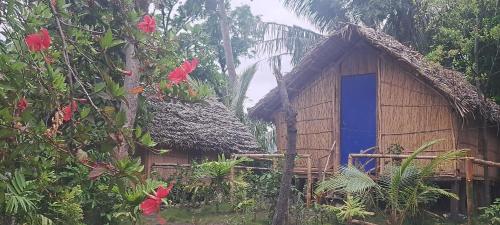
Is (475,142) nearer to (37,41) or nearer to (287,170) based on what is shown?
(287,170)

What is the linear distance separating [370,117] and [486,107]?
2.00 metres

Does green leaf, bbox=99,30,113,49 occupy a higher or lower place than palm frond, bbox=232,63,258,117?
lower

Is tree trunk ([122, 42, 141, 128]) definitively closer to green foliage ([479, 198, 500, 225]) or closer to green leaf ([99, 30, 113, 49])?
green leaf ([99, 30, 113, 49])

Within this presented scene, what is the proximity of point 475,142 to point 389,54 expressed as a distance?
8.54ft

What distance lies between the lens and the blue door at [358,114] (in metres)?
9.00

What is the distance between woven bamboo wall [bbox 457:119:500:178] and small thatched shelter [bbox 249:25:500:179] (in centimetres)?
2

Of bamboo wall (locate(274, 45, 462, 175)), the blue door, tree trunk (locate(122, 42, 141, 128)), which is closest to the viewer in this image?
tree trunk (locate(122, 42, 141, 128))

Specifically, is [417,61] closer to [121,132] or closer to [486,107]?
[486,107]

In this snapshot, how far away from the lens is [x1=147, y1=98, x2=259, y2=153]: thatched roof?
38.7ft

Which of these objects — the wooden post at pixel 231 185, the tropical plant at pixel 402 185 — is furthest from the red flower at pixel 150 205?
the wooden post at pixel 231 185

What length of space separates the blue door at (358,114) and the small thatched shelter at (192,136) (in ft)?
13.5

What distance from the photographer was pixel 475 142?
362 inches

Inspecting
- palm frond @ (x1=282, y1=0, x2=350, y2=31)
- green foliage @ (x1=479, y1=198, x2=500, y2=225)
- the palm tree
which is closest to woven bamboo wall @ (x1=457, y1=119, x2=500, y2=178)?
green foliage @ (x1=479, y1=198, x2=500, y2=225)

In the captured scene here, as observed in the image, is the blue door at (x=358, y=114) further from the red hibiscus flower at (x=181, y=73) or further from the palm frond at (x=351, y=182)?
the red hibiscus flower at (x=181, y=73)
